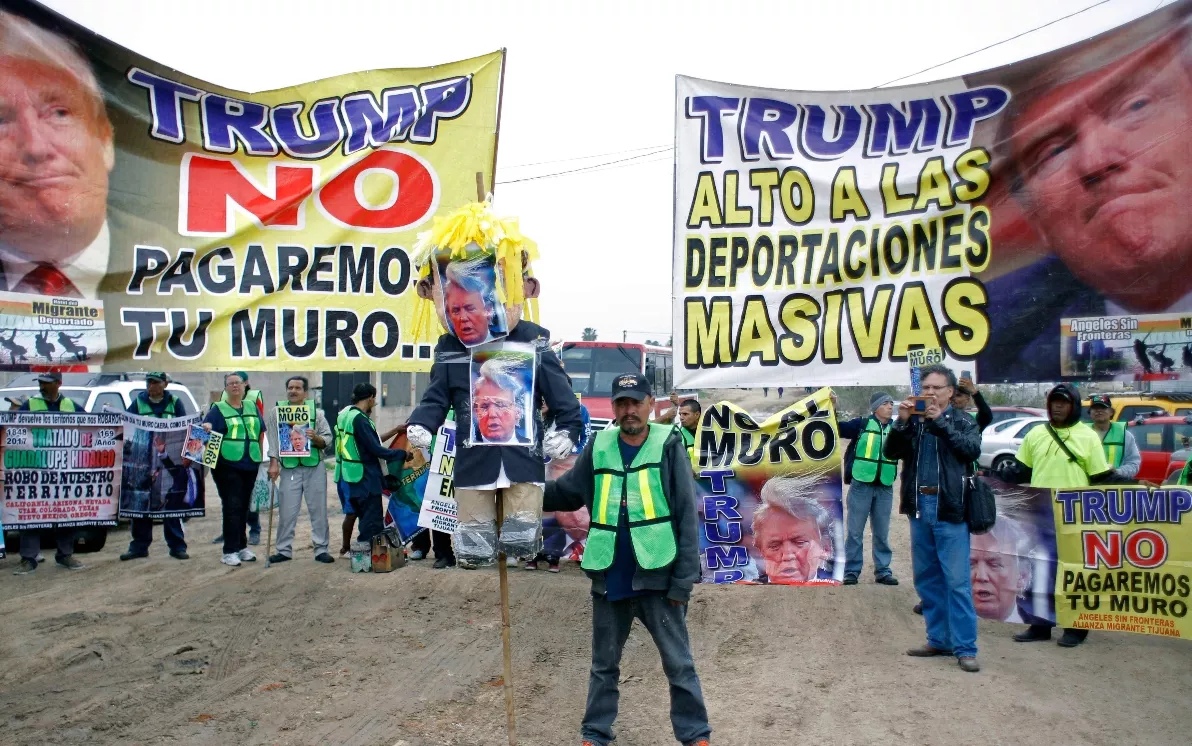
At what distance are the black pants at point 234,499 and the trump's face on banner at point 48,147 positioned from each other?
4030 mm

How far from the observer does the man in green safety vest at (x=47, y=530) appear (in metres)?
10.1

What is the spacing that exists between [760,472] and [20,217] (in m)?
6.31

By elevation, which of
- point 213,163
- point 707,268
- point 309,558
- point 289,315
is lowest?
point 309,558

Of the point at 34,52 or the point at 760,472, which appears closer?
the point at 34,52

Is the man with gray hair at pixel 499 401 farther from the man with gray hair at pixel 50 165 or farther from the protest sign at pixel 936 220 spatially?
the man with gray hair at pixel 50 165

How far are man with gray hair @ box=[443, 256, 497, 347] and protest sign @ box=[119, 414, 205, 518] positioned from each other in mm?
6799

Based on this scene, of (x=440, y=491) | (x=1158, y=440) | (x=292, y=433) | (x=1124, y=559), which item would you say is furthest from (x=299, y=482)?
(x=1158, y=440)

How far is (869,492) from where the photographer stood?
9320 mm

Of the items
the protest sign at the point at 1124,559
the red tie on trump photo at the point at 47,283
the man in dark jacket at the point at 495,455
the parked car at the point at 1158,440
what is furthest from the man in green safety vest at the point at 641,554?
the parked car at the point at 1158,440

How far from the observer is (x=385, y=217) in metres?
7.29

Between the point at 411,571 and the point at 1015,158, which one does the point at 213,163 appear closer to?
the point at 411,571

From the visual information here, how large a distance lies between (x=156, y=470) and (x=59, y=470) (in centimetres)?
96

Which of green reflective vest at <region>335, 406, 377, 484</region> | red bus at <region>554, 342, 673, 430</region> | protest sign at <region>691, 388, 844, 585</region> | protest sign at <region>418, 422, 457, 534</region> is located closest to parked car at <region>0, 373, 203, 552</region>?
green reflective vest at <region>335, 406, 377, 484</region>

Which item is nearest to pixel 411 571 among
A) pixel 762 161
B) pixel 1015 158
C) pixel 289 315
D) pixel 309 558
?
pixel 309 558
